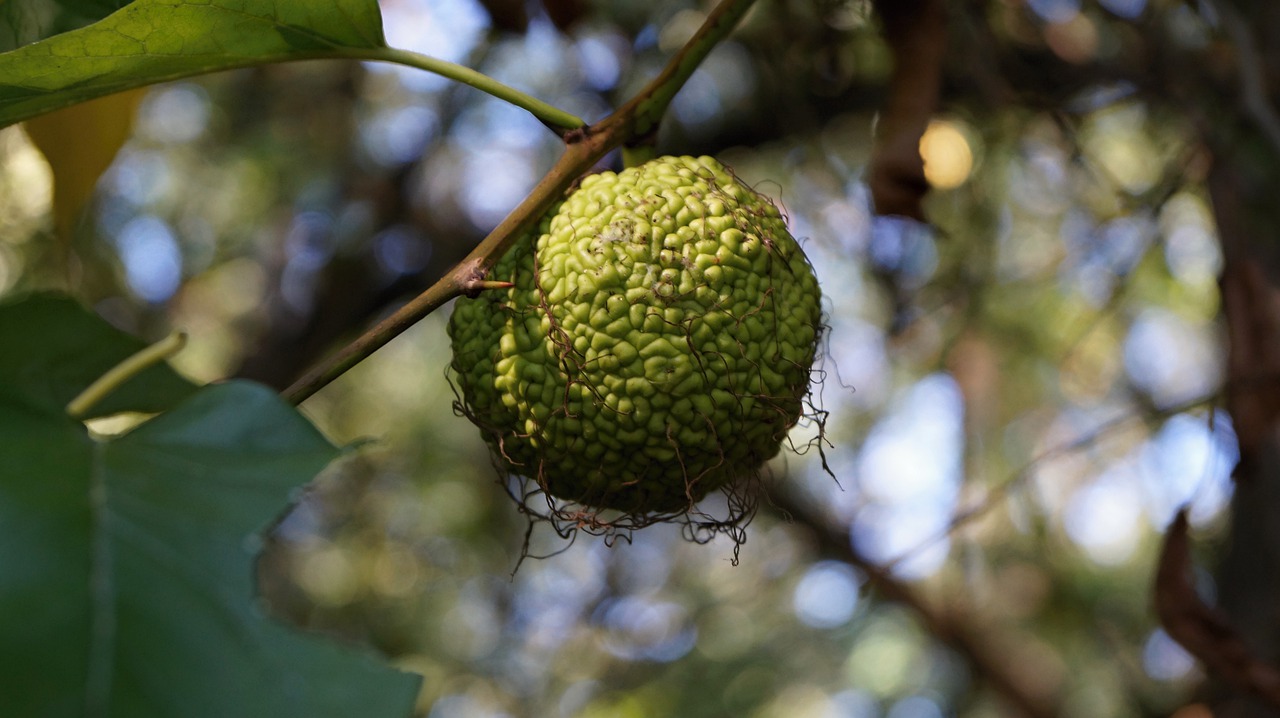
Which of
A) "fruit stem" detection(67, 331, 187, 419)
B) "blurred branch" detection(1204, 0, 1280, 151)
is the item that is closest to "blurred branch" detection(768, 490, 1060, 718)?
"blurred branch" detection(1204, 0, 1280, 151)

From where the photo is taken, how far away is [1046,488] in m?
3.98

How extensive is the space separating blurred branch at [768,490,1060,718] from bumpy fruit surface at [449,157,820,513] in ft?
6.13

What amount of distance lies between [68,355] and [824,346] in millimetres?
835

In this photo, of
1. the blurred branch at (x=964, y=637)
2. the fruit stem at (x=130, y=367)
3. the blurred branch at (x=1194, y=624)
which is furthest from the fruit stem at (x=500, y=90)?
the blurred branch at (x=964, y=637)

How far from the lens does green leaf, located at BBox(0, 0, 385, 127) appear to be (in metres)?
0.89

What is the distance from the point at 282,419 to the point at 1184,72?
75.9 inches

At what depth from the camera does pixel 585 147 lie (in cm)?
102

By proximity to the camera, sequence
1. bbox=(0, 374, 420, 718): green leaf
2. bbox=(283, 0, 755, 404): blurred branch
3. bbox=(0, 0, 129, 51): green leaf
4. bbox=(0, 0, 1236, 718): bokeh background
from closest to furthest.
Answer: bbox=(0, 374, 420, 718): green leaf → bbox=(283, 0, 755, 404): blurred branch → bbox=(0, 0, 129, 51): green leaf → bbox=(0, 0, 1236, 718): bokeh background

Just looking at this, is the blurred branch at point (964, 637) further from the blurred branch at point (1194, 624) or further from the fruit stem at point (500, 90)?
A: the fruit stem at point (500, 90)

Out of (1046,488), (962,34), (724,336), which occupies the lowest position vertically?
(1046,488)

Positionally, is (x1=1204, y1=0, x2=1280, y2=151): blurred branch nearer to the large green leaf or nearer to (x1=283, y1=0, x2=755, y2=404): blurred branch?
(x1=283, y1=0, x2=755, y2=404): blurred branch

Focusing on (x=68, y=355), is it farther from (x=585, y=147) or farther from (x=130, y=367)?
(x=585, y=147)

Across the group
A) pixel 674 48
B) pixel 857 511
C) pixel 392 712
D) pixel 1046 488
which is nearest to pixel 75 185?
pixel 392 712

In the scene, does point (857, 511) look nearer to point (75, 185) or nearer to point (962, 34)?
point (962, 34)
